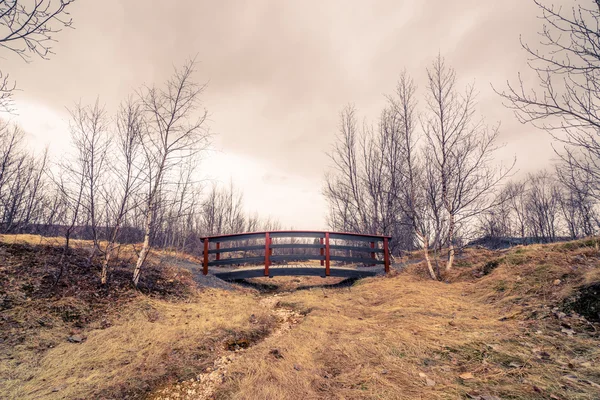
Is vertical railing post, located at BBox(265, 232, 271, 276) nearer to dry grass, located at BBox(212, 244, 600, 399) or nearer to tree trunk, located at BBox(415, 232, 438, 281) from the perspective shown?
dry grass, located at BBox(212, 244, 600, 399)

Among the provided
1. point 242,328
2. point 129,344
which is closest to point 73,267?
point 129,344

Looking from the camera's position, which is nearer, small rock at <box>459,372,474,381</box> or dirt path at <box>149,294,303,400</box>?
small rock at <box>459,372,474,381</box>

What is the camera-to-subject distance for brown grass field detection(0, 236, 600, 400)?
2637mm

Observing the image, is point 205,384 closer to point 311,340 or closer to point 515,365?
point 311,340

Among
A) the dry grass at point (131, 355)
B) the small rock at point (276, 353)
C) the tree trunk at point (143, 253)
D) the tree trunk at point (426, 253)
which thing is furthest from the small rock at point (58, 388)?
the tree trunk at point (426, 253)

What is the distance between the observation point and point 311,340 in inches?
163

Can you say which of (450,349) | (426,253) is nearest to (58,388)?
(450,349)

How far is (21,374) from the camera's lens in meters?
3.15

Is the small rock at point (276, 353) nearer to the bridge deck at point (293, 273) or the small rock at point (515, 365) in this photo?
the small rock at point (515, 365)

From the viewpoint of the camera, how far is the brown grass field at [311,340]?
2.64 m

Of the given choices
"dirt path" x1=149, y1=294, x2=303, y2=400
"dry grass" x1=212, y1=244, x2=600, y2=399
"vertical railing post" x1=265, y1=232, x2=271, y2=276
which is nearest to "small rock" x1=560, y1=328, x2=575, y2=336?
"dry grass" x1=212, y1=244, x2=600, y2=399

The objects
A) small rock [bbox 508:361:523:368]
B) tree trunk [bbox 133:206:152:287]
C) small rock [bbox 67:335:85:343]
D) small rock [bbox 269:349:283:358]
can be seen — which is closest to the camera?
small rock [bbox 508:361:523:368]

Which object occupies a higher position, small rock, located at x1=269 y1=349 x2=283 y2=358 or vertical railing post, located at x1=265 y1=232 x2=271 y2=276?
vertical railing post, located at x1=265 y1=232 x2=271 y2=276

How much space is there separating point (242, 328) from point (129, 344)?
1.84m
